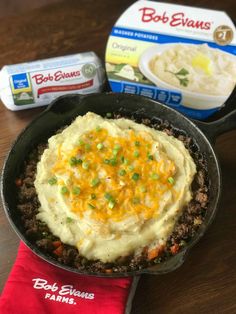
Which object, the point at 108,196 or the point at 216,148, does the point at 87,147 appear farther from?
the point at 216,148

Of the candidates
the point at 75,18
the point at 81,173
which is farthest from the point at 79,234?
the point at 75,18

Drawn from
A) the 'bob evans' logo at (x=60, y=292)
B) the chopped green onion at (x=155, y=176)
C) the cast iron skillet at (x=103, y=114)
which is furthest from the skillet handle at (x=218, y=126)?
the 'bob evans' logo at (x=60, y=292)

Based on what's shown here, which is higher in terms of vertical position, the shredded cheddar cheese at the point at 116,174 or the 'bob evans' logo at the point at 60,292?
the shredded cheddar cheese at the point at 116,174

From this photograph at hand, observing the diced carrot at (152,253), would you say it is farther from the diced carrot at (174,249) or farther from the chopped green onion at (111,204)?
the chopped green onion at (111,204)

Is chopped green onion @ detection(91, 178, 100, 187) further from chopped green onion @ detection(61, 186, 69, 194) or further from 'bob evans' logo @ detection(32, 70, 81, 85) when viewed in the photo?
'bob evans' logo @ detection(32, 70, 81, 85)

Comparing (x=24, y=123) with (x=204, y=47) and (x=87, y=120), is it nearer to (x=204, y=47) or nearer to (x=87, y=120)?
(x=87, y=120)

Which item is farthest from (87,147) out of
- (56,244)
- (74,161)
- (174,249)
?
(174,249)
